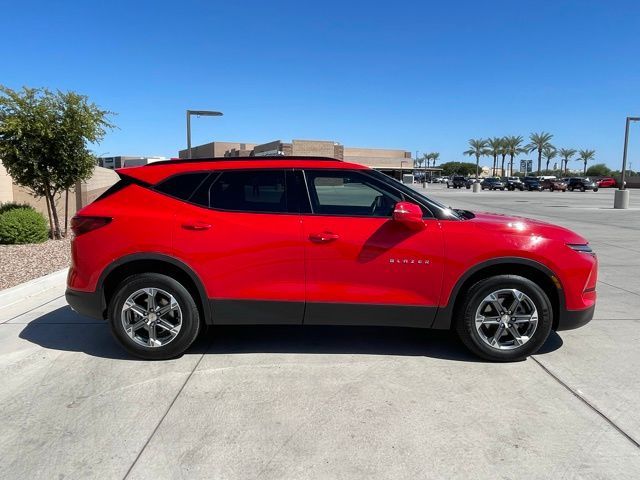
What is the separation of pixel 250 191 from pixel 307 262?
808mm

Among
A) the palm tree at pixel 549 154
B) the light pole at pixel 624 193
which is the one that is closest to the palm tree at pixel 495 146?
the palm tree at pixel 549 154

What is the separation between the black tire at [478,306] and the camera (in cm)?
415

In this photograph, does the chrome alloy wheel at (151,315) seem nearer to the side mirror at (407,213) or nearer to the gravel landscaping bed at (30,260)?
the side mirror at (407,213)

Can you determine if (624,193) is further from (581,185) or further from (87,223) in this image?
(581,185)

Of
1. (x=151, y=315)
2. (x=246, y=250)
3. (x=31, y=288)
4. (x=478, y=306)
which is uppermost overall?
(x=246, y=250)

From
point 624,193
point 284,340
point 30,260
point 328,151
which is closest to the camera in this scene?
point 284,340

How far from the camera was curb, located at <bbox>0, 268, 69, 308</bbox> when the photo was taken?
6.22 m

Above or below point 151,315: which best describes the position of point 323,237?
above

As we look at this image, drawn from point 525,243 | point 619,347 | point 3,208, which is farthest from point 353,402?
point 3,208

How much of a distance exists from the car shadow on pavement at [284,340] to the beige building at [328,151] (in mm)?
65166

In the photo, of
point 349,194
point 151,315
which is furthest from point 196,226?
point 349,194

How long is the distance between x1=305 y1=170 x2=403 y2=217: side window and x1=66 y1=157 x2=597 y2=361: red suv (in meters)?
0.02

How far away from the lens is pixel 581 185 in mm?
56625

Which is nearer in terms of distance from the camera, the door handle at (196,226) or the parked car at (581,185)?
the door handle at (196,226)
